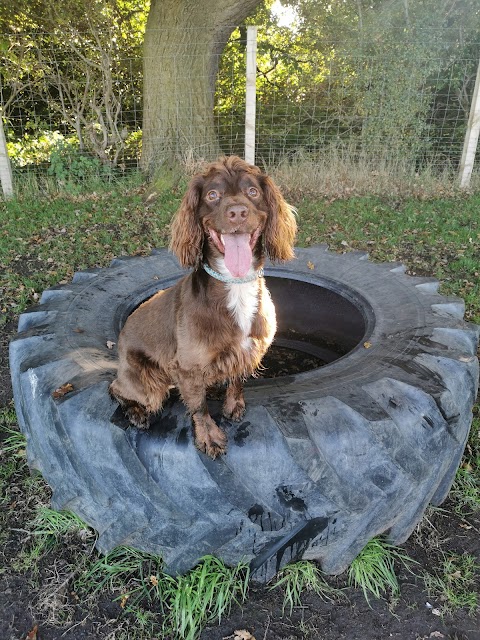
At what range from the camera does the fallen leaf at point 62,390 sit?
2449 mm

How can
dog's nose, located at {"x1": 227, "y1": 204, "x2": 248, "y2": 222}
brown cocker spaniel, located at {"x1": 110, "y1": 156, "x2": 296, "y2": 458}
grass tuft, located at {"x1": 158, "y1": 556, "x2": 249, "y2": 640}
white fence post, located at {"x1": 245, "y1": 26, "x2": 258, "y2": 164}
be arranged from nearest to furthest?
dog's nose, located at {"x1": 227, "y1": 204, "x2": 248, "y2": 222} < brown cocker spaniel, located at {"x1": 110, "y1": 156, "x2": 296, "y2": 458} < grass tuft, located at {"x1": 158, "y1": 556, "x2": 249, "y2": 640} < white fence post, located at {"x1": 245, "y1": 26, "x2": 258, "y2": 164}

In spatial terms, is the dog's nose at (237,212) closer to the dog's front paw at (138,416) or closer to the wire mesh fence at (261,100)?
the dog's front paw at (138,416)

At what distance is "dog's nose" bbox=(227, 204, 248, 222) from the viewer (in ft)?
7.07

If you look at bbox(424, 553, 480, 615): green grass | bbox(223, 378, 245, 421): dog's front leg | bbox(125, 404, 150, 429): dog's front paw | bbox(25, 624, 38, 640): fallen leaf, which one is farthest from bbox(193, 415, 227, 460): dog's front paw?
bbox(424, 553, 480, 615): green grass

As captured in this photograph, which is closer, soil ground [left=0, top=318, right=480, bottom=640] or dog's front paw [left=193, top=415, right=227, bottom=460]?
dog's front paw [left=193, top=415, right=227, bottom=460]

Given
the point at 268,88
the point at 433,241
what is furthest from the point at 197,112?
the point at 433,241

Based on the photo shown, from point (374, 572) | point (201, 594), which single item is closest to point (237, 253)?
point (201, 594)

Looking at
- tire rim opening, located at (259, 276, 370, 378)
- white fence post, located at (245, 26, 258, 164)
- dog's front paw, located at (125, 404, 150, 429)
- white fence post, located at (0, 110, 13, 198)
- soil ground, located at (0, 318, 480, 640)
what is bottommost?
soil ground, located at (0, 318, 480, 640)

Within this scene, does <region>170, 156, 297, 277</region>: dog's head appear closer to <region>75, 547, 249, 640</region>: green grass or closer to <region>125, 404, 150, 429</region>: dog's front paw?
<region>125, 404, 150, 429</region>: dog's front paw

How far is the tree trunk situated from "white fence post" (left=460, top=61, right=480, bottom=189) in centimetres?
390

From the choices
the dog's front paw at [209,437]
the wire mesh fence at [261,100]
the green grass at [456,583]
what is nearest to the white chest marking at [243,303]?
the dog's front paw at [209,437]

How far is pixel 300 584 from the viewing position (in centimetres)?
253

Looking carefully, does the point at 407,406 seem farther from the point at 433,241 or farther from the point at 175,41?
the point at 175,41

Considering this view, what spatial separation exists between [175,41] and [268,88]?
327 cm
